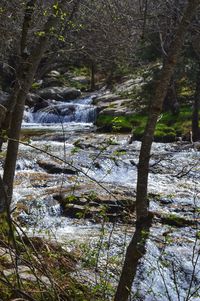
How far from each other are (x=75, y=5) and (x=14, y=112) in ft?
6.81

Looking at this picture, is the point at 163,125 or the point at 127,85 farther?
the point at 127,85

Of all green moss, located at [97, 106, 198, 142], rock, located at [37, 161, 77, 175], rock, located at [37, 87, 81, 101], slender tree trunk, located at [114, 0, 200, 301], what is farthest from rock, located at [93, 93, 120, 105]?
slender tree trunk, located at [114, 0, 200, 301]

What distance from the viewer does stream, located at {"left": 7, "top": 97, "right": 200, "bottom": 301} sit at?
541cm

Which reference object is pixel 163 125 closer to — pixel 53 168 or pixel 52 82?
pixel 53 168

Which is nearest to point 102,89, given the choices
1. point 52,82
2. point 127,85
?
point 127,85

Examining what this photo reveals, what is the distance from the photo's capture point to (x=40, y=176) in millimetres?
13336

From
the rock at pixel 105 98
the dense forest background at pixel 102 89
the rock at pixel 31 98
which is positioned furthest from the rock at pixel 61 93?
the rock at pixel 105 98

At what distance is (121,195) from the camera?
11.3 m

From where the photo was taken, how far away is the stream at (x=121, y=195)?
5410 mm

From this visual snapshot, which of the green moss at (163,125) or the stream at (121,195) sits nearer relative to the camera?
the stream at (121,195)

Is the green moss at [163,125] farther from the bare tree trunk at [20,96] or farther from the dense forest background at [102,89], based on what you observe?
the bare tree trunk at [20,96]

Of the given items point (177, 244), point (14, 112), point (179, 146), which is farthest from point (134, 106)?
point (14, 112)

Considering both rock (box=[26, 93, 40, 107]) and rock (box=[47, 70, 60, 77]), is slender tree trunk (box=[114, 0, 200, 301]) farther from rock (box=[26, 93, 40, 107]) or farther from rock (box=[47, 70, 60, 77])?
rock (box=[47, 70, 60, 77])

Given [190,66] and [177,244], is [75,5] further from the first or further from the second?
[190,66]
